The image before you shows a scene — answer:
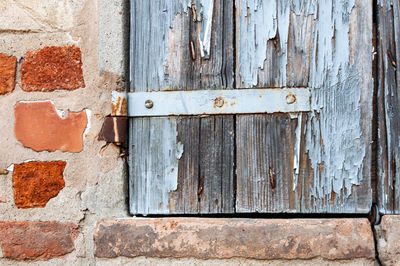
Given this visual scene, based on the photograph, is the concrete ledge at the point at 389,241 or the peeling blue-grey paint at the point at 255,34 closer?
the concrete ledge at the point at 389,241

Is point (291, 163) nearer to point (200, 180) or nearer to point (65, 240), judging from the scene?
point (200, 180)

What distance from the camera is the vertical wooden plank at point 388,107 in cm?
126

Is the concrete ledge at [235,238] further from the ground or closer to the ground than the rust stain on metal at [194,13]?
closer to the ground

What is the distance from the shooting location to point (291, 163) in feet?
4.23

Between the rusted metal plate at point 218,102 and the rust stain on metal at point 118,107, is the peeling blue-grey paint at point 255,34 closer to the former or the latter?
the rusted metal plate at point 218,102

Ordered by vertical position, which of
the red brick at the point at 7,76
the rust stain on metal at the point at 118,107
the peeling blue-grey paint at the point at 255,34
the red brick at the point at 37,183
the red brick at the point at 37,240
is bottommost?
the red brick at the point at 37,240

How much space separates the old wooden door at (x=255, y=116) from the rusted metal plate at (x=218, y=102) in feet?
0.07

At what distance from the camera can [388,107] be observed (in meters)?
1.27

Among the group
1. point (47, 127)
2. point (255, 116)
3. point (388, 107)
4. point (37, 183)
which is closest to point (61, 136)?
point (47, 127)

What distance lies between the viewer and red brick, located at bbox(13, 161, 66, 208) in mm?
1301

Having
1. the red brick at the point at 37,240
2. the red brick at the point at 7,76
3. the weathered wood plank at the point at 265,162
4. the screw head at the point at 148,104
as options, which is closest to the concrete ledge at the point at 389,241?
the weathered wood plank at the point at 265,162

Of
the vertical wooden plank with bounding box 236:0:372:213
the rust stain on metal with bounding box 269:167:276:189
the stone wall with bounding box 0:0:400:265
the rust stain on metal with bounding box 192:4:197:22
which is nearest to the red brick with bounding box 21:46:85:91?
the stone wall with bounding box 0:0:400:265

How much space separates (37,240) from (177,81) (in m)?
0.66

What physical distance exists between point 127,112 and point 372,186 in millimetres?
791
